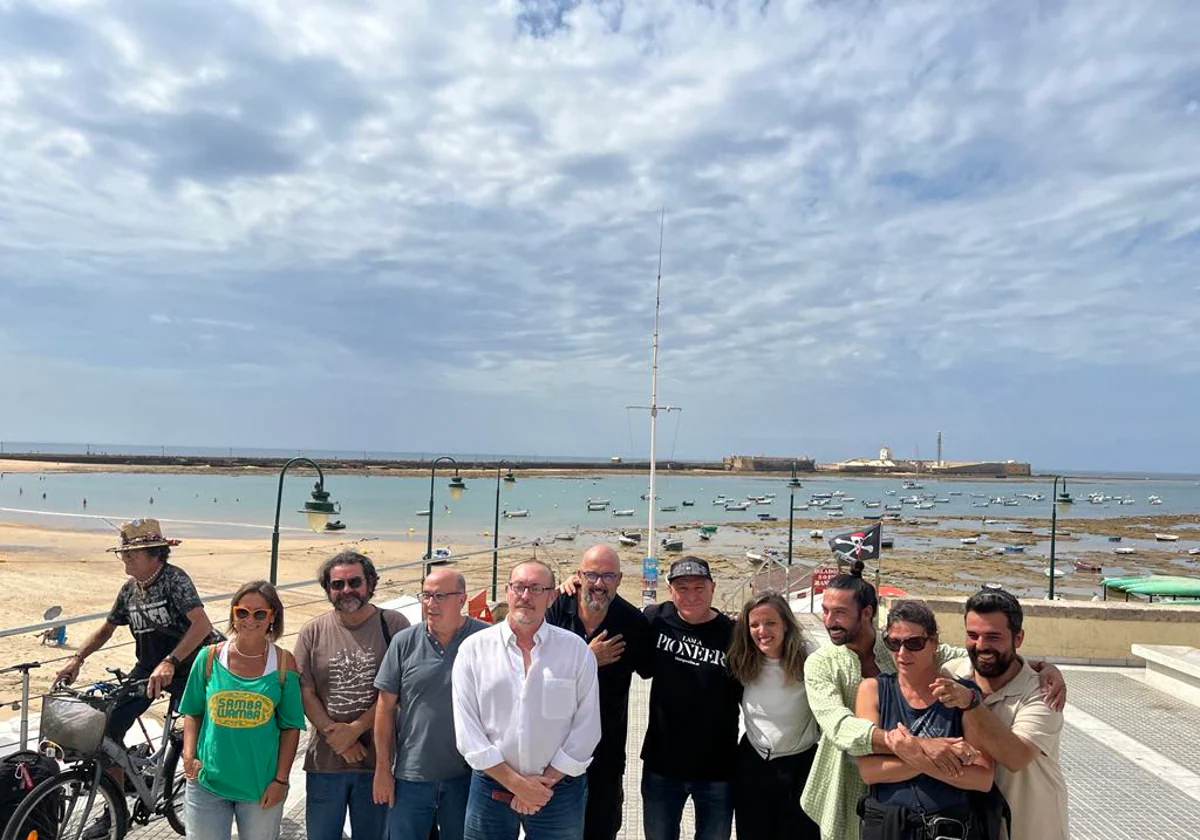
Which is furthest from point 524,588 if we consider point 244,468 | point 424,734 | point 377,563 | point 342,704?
point 244,468

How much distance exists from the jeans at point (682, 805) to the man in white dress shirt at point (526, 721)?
18.2 inches

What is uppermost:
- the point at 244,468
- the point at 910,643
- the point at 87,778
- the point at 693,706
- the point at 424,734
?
the point at 910,643

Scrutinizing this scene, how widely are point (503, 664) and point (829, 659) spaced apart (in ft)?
4.33

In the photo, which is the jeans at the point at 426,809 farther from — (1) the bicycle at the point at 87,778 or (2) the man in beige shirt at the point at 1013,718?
(2) the man in beige shirt at the point at 1013,718

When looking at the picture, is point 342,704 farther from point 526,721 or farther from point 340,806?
point 526,721

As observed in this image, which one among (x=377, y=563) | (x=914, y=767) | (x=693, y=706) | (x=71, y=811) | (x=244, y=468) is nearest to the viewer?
(x=914, y=767)

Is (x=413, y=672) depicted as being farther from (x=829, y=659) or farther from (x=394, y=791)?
(x=829, y=659)

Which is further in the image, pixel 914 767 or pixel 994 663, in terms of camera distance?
pixel 994 663

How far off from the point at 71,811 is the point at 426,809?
184 centimetres

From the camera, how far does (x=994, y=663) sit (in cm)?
279

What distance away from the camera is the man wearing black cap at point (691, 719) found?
328 cm

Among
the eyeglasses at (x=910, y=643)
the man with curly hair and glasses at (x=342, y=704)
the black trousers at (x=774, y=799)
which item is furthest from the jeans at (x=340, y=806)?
the eyeglasses at (x=910, y=643)

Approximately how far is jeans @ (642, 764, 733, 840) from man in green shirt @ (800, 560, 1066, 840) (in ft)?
1.39

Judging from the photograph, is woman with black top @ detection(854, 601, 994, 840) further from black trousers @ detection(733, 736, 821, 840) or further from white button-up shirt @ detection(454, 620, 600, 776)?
white button-up shirt @ detection(454, 620, 600, 776)
